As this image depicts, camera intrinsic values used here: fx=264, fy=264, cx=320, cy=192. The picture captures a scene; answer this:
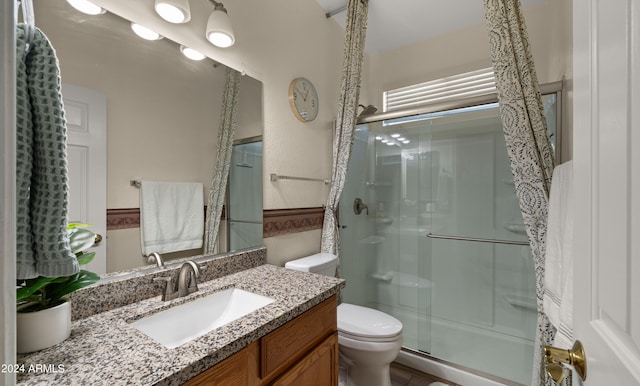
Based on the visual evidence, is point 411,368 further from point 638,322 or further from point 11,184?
point 11,184

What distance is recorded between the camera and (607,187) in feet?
1.30

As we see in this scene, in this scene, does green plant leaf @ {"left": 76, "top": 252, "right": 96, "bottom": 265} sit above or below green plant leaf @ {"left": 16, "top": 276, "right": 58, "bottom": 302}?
above

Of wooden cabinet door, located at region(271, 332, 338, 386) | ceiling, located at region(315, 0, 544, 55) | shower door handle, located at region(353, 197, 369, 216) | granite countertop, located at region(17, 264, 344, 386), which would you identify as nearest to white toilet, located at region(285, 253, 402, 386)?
wooden cabinet door, located at region(271, 332, 338, 386)

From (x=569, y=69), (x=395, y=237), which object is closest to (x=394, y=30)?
(x=569, y=69)

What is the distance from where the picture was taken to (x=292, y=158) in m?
1.75

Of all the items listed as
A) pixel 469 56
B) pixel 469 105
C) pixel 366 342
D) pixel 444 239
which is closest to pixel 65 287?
pixel 366 342

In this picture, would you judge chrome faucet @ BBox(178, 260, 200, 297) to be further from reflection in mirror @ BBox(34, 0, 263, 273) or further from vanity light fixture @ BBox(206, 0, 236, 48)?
vanity light fixture @ BBox(206, 0, 236, 48)

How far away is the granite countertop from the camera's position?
574mm

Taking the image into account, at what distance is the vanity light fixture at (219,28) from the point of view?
120 cm

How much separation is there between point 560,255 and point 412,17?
6.50ft

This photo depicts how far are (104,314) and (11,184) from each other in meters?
0.79

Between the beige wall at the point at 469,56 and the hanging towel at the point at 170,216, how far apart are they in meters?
2.03

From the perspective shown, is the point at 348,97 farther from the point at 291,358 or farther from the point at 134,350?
the point at 134,350

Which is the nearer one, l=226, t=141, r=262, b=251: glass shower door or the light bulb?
the light bulb
